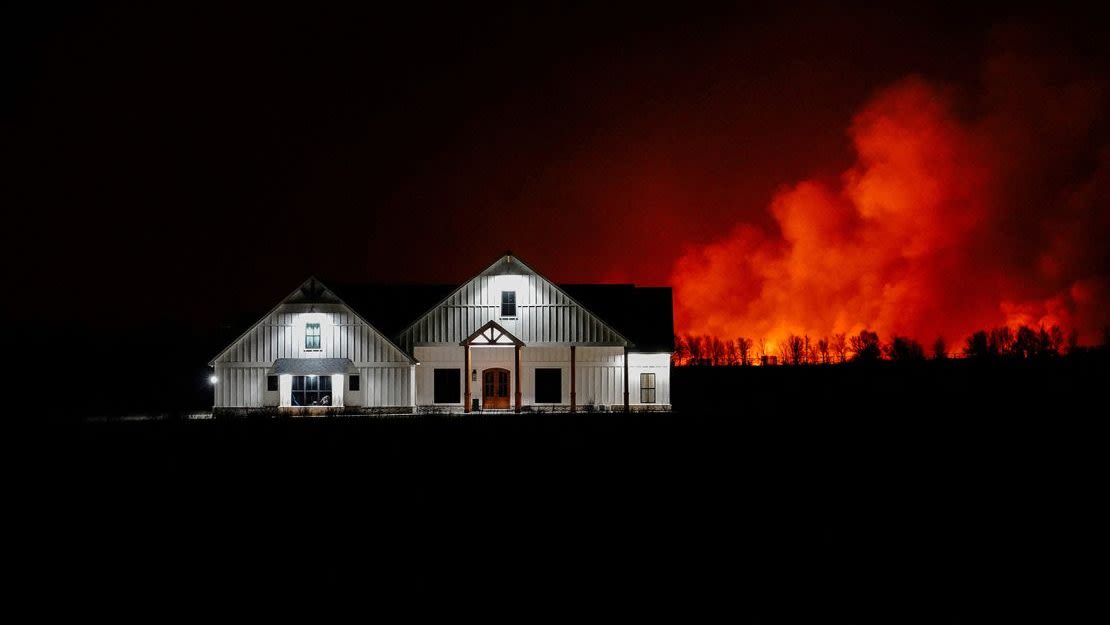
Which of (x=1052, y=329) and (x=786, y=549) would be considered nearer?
(x=786, y=549)

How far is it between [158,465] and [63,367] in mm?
62339

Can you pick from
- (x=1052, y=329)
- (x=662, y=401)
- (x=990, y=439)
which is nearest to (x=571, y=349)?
(x=662, y=401)

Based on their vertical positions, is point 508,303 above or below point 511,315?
above

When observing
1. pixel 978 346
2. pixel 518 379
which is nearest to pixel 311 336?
pixel 518 379

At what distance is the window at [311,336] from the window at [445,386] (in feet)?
16.3

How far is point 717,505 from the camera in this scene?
38.2 feet

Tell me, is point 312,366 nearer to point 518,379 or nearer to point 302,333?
point 302,333

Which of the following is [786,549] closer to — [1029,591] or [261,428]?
[1029,591]

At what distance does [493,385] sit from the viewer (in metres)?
40.0

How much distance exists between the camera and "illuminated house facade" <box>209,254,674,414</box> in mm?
38344

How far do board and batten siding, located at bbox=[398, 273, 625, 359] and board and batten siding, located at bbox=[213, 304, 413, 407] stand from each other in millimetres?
1422

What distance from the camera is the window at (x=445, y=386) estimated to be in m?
39.7

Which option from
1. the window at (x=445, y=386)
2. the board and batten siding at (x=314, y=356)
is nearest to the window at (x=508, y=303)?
the window at (x=445, y=386)

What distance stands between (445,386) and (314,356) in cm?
552
